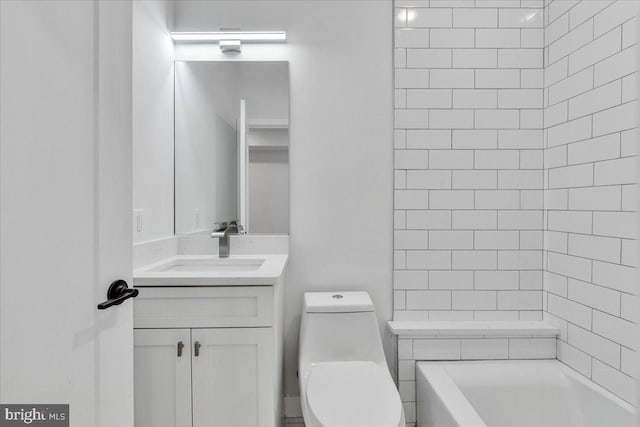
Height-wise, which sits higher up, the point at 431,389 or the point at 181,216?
the point at 181,216

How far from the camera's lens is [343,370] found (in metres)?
1.53

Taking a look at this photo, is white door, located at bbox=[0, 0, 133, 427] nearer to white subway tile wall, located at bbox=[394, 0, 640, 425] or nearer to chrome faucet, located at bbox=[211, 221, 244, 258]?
chrome faucet, located at bbox=[211, 221, 244, 258]

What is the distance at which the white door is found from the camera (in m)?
0.56

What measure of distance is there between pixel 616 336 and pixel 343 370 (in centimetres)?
110

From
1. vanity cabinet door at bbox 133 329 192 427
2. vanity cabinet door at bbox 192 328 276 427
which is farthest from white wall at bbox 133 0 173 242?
vanity cabinet door at bbox 192 328 276 427

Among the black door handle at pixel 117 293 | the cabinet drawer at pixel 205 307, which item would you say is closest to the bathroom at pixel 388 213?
the cabinet drawer at pixel 205 307

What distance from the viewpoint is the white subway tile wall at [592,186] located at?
1.41 m

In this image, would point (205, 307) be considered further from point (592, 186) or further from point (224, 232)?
point (592, 186)

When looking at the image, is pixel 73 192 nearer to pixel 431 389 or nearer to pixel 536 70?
pixel 431 389

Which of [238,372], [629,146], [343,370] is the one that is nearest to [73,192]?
[238,372]

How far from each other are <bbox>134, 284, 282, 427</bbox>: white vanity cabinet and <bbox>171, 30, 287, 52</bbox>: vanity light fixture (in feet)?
4.22

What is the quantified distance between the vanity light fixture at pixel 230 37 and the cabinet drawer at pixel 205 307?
1291mm

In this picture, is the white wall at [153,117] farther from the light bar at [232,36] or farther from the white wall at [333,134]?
the white wall at [333,134]

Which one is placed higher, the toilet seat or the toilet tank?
the toilet tank
